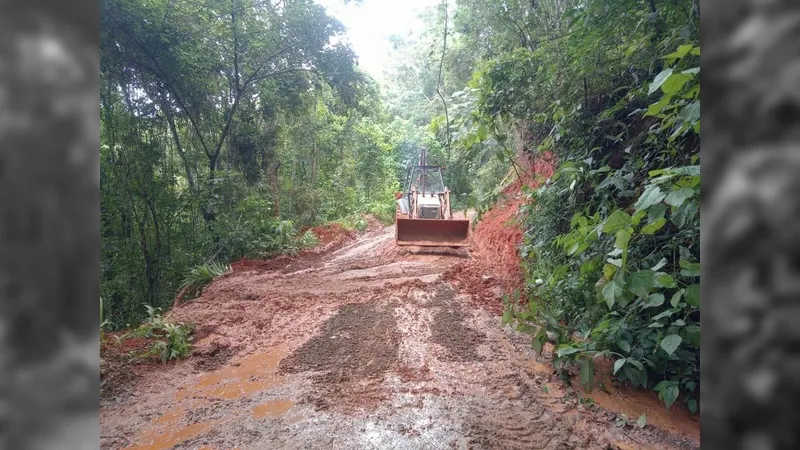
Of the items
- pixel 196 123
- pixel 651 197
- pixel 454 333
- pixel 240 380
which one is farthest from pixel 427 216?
pixel 651 197

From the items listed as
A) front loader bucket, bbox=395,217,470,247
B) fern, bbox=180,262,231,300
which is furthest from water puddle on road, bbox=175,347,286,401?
front loader bucket, bbox=395,217,470,247

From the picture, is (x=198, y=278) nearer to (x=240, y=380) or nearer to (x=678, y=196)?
(x=240, y=380)

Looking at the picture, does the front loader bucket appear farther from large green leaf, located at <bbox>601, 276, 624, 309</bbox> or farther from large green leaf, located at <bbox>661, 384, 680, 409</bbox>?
large green leaf, located at <bbox>601, 276, 624, 309</bbox>

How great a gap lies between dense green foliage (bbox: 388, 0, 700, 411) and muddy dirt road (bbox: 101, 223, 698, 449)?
0.38 meters

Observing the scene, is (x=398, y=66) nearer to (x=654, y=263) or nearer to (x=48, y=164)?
(x=654, y=263)

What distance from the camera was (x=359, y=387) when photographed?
316 cm

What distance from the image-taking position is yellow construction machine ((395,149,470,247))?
913cm

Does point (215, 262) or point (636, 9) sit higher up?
point (636, 9)

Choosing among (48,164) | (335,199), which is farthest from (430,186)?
(48,164)

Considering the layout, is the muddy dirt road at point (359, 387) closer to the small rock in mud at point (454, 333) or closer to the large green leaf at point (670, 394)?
the small rock in mud at point (454, 333)

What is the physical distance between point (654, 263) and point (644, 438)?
1136 mm

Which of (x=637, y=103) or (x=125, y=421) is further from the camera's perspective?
(x=637, y=103)

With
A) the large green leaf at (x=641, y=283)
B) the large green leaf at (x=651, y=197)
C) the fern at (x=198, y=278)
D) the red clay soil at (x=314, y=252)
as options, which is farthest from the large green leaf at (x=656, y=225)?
the red clay soil at (x=314, y=252)

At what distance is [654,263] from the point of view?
2789 mm
